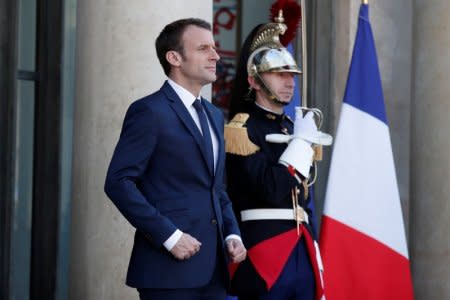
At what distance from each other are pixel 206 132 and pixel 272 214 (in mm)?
807

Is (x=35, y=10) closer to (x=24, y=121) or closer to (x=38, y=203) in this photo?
(x=24, y=121)

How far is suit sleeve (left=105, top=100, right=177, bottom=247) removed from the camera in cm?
355

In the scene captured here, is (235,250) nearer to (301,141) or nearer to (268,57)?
(301,141)

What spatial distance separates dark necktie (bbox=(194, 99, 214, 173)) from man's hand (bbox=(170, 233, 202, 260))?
33cm

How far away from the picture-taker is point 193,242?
3.57 m

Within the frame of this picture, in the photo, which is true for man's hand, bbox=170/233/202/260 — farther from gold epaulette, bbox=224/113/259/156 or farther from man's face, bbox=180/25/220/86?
gold epaulette, bbox=224/113/259/156

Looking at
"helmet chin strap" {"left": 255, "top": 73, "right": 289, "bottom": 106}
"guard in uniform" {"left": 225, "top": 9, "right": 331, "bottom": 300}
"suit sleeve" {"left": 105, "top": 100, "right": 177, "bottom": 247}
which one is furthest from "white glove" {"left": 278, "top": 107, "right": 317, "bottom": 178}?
"suit sleeve" {"left": 105, "top": 100, "right": 177, "bottom": 247}

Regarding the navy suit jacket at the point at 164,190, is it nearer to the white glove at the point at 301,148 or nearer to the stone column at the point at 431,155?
the white glove at the point at 301,148

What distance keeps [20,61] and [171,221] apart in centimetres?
239

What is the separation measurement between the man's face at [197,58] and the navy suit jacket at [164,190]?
11 cm

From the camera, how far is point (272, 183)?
4355mm

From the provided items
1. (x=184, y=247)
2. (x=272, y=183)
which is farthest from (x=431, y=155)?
(x=184, y=247)

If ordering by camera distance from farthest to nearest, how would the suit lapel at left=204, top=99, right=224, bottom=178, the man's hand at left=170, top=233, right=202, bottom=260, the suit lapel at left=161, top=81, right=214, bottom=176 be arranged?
the suit lapel at left=204, top=99, right=224, bottom=178 < the suit lapel at left=161, top=81, right=214, bottom=176 < the man's hand at left=170, top=233, right=202, bottom=260

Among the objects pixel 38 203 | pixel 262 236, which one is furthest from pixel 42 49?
pixel 262 236
